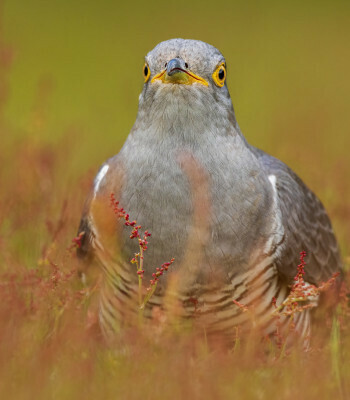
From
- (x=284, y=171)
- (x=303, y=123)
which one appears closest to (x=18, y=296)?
(x=284, y=171)

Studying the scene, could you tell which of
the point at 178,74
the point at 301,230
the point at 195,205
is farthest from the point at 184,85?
the point at 301,230

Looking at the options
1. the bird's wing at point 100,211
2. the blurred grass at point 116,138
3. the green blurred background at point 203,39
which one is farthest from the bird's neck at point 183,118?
the green blurred background at point 203,39

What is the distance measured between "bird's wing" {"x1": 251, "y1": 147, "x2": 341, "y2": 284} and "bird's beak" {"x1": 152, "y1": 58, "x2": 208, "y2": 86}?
85 cm

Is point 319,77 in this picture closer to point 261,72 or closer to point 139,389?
point 261,72

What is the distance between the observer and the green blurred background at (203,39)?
25.2 ft

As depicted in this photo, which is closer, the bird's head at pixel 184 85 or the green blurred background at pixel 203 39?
the bird's head at pixel 184 85

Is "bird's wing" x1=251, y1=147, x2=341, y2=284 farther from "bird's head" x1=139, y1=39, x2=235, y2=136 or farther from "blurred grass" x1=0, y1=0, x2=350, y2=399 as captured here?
"bird's head" x1=139, y1=39, x2=235, y2=136

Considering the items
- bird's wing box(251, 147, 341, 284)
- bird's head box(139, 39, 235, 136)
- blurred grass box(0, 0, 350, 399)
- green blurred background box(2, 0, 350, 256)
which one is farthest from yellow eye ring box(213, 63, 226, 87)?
green blurred background box(2, 0, 350, 256)

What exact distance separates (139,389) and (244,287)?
1.05m

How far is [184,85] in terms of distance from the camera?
4.15m

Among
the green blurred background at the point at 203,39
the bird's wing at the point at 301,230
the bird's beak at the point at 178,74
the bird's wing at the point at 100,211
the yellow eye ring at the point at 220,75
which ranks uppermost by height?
the green blurred background at the point at 203,39

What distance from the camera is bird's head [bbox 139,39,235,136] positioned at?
416cm

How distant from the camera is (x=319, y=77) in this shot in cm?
1176

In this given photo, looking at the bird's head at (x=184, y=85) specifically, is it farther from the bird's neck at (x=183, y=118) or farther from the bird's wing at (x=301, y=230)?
the bird's wing at (x=301, y=230)
